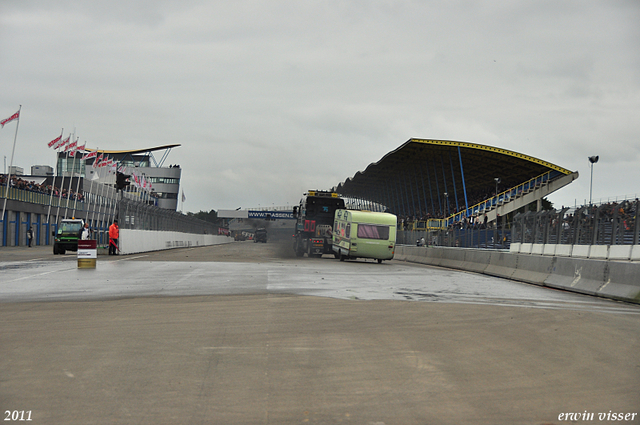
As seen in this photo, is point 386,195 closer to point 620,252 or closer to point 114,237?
point 114,237

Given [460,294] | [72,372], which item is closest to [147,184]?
[460,294]

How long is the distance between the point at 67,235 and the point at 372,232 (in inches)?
715

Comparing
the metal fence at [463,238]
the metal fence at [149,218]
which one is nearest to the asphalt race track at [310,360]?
the metal fence at [463,238]

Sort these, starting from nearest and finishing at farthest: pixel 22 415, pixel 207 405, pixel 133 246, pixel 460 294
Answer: pixel 22 415 < pixel 207 405 < pixel 460 294 < pixel 133 246

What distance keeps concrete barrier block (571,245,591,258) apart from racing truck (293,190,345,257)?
61.5 feet

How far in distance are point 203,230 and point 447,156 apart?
3340 cm

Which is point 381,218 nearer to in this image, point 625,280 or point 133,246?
point 133,246

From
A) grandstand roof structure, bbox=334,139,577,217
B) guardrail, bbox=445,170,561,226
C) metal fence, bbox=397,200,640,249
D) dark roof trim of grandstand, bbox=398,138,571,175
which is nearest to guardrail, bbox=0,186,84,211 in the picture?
dark roof trim of grandstand, bbox=398,138,571,175

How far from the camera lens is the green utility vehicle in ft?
126

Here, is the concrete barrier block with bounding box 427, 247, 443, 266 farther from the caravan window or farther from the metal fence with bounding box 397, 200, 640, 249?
the caravan window

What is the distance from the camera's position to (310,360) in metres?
6.91

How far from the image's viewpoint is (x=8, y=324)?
29.6ft

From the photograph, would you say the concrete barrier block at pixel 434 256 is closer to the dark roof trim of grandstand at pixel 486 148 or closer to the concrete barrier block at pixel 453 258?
the concrete barrier block at pixel 453 258

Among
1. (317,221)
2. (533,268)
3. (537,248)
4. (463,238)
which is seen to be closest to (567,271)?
(533,268)
